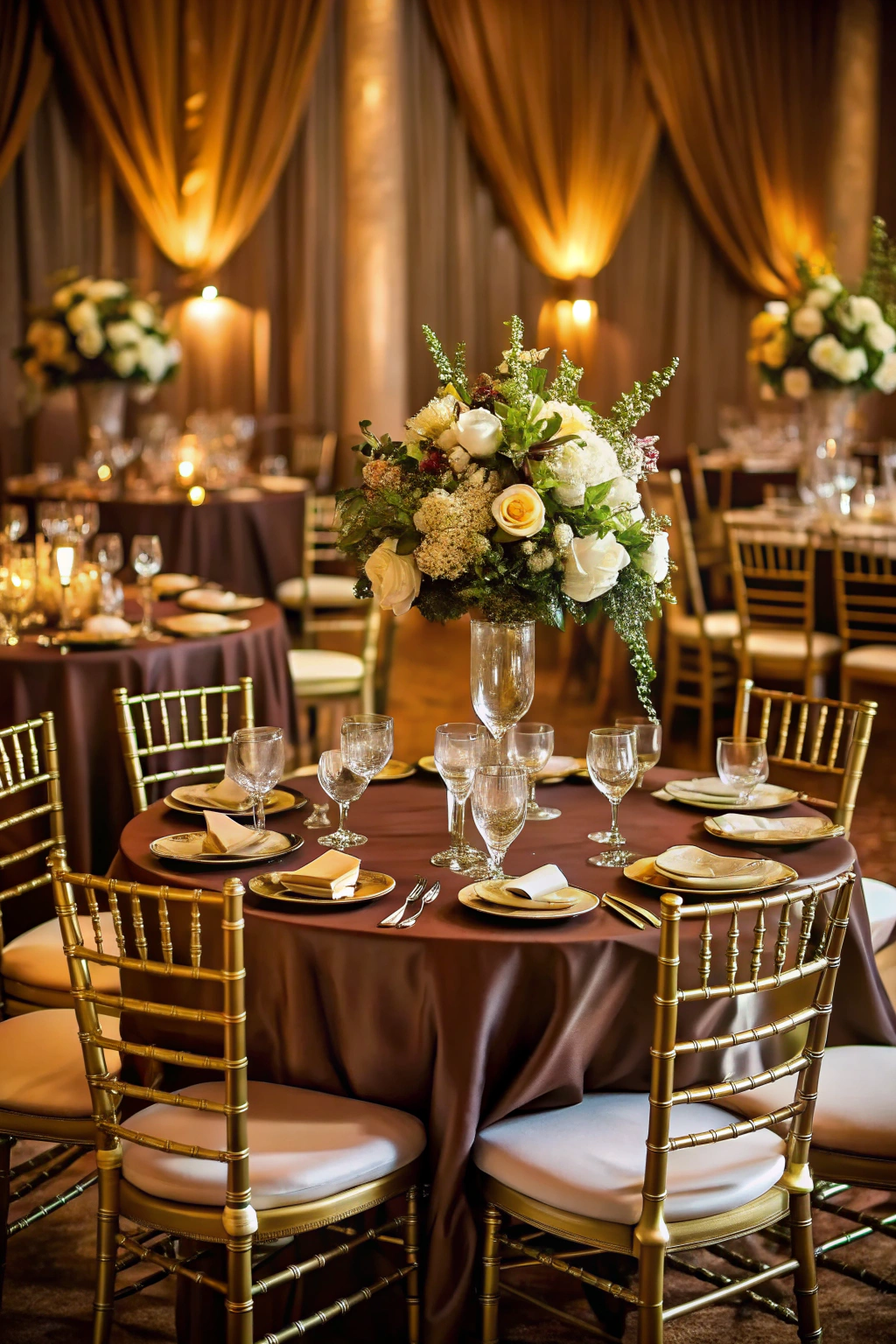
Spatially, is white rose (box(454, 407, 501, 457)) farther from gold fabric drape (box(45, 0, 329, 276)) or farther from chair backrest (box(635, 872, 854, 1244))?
gold fabric drape (box(45, 0, 329, 276))

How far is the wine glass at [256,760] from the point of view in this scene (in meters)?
2.47

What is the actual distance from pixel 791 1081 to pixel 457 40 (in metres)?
9.37

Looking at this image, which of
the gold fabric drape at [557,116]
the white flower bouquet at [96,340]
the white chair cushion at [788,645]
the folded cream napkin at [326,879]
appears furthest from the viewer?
the gold fabric drape at [557,116]

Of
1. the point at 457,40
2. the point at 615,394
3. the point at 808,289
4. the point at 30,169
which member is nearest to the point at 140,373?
the point at 30,169

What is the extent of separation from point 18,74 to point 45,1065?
7994 millimetres

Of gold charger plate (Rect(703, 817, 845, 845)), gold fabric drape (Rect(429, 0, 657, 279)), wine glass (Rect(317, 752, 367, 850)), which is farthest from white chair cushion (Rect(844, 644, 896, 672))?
gold fabric drape (Rect(429, 0, 657, 279))

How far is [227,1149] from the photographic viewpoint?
6.36 feet

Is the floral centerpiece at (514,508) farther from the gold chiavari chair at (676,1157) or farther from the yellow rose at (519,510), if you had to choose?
the gold chiavari chair at (676,1157)

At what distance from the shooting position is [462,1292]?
213cm

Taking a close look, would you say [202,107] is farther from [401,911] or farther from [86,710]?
[401,911]

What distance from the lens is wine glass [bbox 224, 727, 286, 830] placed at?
247 centimetres

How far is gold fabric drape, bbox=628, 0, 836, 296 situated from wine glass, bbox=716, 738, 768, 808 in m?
9.47

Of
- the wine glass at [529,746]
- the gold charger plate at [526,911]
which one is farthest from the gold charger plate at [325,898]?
the wine glass at [529,746]

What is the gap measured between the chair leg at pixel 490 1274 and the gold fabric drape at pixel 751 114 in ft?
34.0
